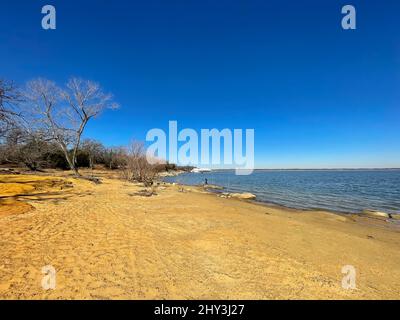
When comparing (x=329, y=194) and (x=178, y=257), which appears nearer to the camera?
(x=178, y=257)

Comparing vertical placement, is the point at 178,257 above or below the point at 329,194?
above

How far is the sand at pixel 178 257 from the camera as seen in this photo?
4.46 meters

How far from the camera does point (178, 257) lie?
20.0ft

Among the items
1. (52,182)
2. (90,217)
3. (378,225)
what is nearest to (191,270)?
(90,217)

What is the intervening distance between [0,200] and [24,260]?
8186 millimetres

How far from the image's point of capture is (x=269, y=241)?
7906 millimetres

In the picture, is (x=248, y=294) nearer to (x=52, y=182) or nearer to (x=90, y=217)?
(x=90, y=217)

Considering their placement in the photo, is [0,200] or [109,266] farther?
[0,200]

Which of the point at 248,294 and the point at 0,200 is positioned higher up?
the point at 0,200

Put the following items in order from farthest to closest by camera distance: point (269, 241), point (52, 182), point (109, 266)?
point (52, 182) < point (269, 241) < point (109, 266)

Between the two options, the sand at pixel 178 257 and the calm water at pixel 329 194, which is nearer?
the sand at pixel 178 257

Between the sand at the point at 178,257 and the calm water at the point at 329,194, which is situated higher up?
the sand at the point at 178,257

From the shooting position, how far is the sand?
4.46 metres
